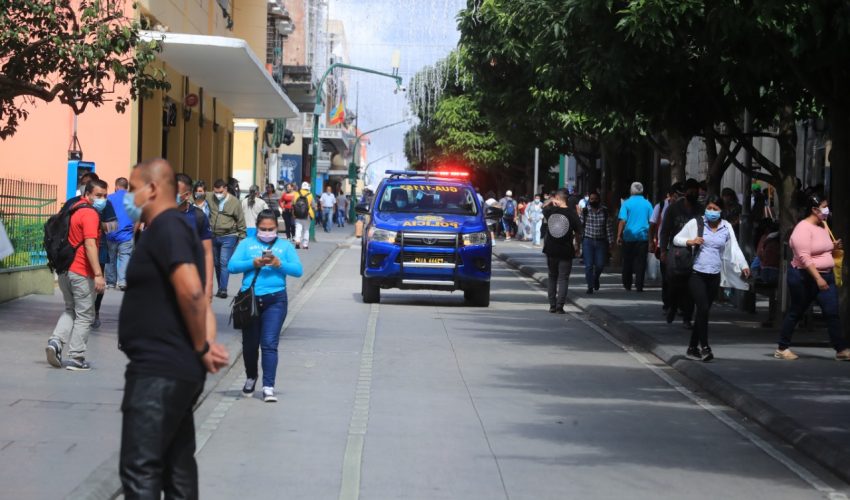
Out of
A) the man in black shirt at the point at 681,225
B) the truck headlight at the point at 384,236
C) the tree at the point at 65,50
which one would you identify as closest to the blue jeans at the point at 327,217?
the truck headlight at the point at 384,236

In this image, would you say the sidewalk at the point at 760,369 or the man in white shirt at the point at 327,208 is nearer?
the sidewalk at the point at 760,369

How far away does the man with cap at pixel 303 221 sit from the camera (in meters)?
40.1

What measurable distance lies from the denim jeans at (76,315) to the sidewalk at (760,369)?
5.69 m

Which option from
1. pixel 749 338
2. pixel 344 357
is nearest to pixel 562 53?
pixel 749 338

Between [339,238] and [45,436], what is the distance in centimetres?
4353

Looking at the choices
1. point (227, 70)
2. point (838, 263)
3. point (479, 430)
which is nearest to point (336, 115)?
point (227, 70)

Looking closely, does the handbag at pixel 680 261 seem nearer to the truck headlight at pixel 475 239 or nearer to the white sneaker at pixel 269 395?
the truck headlight at pixel 475 239

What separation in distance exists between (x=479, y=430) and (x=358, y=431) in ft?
2.99

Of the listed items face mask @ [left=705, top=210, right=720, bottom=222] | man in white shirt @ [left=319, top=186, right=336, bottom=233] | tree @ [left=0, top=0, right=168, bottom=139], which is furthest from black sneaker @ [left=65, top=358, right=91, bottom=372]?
man in white shirt @ [left=319, top=186, right=336, bottom=233]

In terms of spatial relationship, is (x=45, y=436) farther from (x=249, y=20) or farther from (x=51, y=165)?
(x=249, y=20)

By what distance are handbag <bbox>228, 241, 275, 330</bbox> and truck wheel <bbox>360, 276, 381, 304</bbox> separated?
10.7 m

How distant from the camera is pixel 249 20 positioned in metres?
49.7

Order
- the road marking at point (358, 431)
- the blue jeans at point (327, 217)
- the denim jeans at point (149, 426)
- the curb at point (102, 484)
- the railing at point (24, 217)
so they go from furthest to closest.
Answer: the blue jeans at point (327, 217), the railing at point (24, 217), the road marking at point (358, 431), the curb at point (102, 484), the denim jeans at point (149, 426)

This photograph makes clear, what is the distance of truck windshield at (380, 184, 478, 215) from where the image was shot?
76.2 feet
